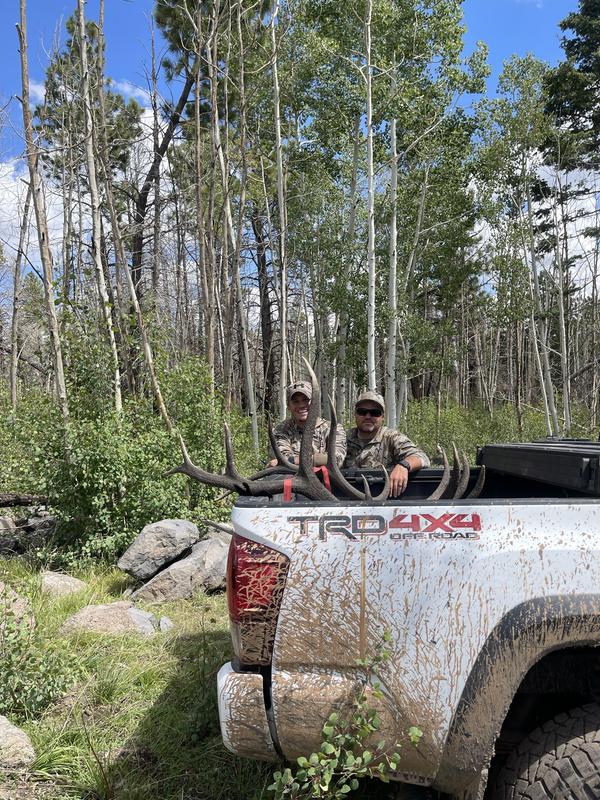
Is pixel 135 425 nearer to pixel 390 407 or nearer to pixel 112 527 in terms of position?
pixel 112 527

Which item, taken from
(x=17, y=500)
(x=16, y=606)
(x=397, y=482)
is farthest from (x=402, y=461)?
(x=17, y=500)

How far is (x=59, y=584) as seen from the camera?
19.0ft

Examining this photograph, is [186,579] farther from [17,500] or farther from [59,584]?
[17,500]

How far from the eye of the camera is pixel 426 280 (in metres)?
26.1

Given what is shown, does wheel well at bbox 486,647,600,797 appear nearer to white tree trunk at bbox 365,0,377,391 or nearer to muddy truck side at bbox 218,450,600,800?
muddy truck side at bbox 218,450,600,800

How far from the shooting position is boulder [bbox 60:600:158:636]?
467cm

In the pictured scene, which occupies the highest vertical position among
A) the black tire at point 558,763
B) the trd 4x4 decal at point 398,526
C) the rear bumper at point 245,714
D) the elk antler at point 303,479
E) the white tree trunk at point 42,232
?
the white tree trunk at point 42,232

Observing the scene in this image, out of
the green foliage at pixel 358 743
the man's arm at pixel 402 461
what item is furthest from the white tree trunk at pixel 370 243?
the green foliage at pixel 358 743

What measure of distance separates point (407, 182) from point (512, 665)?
20.4 metres

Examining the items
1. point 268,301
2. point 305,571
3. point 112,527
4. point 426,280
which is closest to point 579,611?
point 305,571

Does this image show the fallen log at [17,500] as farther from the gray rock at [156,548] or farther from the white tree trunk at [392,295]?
the white tree trunk at [392,295]

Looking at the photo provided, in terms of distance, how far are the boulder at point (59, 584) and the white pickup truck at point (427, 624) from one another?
13.4 ft

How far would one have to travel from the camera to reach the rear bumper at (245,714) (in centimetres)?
201

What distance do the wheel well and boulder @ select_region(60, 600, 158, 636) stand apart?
3266 millimetres
